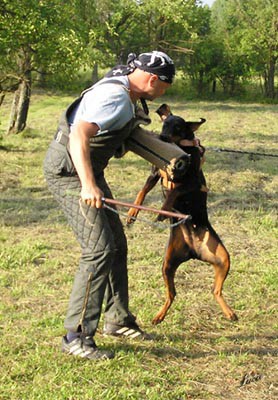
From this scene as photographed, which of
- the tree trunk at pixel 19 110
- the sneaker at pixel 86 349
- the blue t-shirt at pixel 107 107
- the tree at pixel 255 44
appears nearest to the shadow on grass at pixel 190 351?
the sneaker at pixel 86 349

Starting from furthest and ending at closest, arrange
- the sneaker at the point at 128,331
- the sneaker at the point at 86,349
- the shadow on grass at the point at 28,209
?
the shadow on grass at the point at 28,209 < the sneaker at the point at 128,331 < the sneaker at the point at 86,349

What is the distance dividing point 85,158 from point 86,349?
4.14 feet

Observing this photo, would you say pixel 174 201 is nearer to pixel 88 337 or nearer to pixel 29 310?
pixel 88 337

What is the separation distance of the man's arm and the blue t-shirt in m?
0.06

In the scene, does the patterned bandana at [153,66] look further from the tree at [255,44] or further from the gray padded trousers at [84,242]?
the tree at [255,44]

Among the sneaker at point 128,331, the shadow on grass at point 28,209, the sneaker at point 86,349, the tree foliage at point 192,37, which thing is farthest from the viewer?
the tree foliage at point 192,37

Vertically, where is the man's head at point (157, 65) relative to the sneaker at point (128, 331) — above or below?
above

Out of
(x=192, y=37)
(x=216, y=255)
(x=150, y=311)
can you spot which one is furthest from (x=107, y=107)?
(x=192, y=37)

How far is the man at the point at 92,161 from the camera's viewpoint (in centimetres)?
309

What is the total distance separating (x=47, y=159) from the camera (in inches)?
138

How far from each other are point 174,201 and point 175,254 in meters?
0.39

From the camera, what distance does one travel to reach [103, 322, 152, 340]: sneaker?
3.89 m

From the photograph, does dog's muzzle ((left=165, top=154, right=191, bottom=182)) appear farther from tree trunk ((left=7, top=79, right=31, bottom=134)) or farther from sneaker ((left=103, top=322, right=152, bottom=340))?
tree trunk ((left=7, top=79, right=31, bottom=134))

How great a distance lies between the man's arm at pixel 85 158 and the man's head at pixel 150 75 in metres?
0.44
